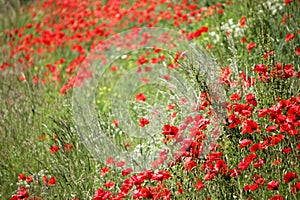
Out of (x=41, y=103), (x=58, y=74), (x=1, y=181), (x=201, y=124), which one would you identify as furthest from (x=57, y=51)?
(x=201, y=124)

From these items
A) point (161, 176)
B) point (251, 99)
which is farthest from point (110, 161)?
point (251, 99)

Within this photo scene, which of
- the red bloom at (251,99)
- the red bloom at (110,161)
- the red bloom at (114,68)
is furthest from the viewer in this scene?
the red bloom at (114,68)

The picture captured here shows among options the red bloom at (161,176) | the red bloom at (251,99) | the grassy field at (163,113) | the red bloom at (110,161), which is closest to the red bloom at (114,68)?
the grassy field at (163,113)

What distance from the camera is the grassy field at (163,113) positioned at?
8.90 ft

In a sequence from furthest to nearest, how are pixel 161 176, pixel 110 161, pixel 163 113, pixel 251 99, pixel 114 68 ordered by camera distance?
pixel 114 68
pixel 163 113
pixel 110 161
pixel 251 99
pixel 161 176

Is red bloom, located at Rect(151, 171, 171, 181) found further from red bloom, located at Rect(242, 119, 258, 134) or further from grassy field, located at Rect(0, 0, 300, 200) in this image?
red bloom, located at Rect(242, 119, 258, 134)

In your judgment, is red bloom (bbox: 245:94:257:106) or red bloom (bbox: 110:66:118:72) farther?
red bloom (bbox: 110:66:118:72)

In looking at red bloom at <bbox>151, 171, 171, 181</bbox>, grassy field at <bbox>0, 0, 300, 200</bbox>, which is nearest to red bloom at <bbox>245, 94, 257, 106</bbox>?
grassy field at <bbox>0, 0, 300, 200</bbox>

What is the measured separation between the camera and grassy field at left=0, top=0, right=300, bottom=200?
2713mm

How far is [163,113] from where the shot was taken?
371 cm

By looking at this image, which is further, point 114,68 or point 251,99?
point 114,68

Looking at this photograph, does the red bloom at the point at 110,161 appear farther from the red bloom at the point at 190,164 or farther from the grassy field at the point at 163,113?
the red bloom at the point at 190,164

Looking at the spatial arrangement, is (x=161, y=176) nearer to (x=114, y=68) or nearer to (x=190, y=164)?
(x=190, y=164)

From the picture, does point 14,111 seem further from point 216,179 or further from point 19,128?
point 216,179
